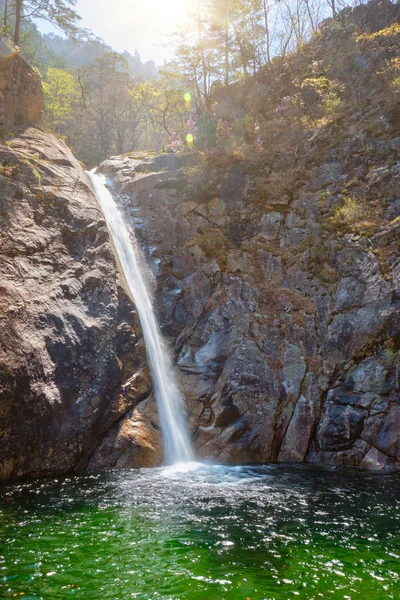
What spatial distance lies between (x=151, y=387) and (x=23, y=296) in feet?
14.5

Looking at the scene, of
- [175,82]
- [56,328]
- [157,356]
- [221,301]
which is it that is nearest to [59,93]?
[175,82]

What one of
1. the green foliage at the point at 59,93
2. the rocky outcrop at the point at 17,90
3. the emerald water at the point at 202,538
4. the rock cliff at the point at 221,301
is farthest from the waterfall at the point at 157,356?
the green foliage at the point at 59,93

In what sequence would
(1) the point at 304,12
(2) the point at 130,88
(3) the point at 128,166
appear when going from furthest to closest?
(2) the point at 130,88
(1) the point at 304,12
(3) the point at 128,166

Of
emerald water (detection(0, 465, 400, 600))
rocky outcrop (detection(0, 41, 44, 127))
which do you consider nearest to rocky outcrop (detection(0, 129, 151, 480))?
emerald water (detection(0, 465, 400, 600))

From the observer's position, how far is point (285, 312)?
12.9 m

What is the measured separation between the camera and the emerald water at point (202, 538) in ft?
14.7

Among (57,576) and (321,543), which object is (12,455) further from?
(321,543)

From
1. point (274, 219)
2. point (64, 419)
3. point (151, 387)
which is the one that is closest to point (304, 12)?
point (274, 219)

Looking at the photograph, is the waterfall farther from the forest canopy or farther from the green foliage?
the green foliage

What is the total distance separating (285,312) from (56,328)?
7.18m

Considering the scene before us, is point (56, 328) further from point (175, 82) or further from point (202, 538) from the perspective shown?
point (175, 82)

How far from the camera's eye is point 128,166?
2075 cm

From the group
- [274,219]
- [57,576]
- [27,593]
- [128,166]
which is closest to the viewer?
[27,593]

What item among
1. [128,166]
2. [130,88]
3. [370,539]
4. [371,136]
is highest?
[130,88]
